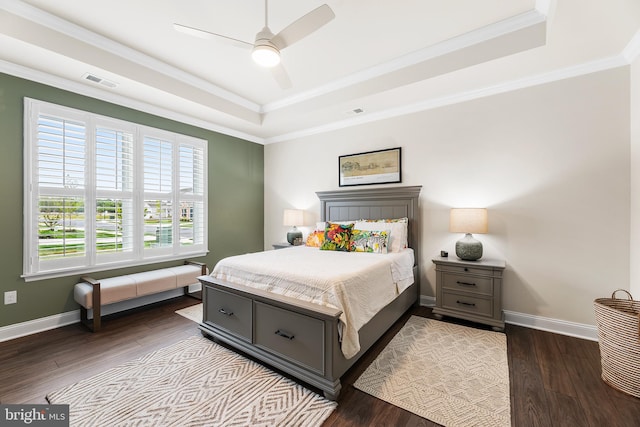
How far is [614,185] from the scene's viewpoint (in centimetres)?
261

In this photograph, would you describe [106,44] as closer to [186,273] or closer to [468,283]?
[186,273]

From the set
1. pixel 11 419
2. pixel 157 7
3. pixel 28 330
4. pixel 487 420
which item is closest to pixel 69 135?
pixel 157 7

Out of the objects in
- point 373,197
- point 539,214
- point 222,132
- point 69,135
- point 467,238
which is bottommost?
point 467,238

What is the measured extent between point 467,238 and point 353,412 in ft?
7.64

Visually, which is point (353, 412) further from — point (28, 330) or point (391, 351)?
point (28, 330)

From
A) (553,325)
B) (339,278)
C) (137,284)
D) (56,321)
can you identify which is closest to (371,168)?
(339,278)

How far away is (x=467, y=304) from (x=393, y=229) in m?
1.18

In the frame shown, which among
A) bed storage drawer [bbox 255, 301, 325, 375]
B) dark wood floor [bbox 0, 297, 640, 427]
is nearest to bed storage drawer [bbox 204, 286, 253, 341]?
bed storage drawer [bbox 255, 301, 325, 375]

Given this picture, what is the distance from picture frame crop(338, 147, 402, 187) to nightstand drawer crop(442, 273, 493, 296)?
59.4 inches

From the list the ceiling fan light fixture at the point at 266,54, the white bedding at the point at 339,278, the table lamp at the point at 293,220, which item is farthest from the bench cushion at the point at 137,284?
the ceiling fan light fixture at the point at 266,54

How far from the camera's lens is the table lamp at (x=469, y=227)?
2.96 metres

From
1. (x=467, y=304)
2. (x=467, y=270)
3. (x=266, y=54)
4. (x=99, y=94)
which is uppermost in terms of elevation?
(x=99, y=94)

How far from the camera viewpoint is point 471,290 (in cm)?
299

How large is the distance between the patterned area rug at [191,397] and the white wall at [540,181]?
2463 millimetres
